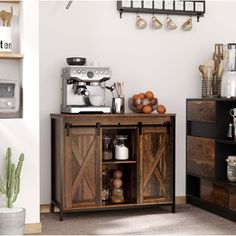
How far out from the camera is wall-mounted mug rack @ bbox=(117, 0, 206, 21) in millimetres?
5320

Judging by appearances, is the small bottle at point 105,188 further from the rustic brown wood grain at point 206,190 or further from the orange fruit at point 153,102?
the rustic brown wood grain at point 206,190

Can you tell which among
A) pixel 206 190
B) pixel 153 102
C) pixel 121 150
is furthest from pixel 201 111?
pixel 121 150

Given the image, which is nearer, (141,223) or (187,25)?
(141,223)

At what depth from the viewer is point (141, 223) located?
4727mm

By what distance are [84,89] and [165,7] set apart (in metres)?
1.23

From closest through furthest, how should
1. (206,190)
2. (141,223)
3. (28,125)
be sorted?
1. (28,125)
2. (141,223)
3. (206,190)

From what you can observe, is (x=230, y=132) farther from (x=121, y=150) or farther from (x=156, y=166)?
(x=121, y=150)

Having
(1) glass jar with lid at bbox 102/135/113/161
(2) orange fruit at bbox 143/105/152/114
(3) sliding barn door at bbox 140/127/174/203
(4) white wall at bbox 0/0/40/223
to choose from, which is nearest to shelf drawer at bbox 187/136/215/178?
(3) sliding barn door at bbox 140/127/174/203

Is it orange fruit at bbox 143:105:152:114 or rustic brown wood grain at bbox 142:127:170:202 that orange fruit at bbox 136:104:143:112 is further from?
rustic brown wood grain at bbox 142:127:170:202

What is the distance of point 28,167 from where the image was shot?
4.38m

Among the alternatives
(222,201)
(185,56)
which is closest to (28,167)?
(222,201)

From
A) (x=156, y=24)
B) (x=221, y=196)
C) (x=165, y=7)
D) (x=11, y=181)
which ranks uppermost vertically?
(x=165, y=7)

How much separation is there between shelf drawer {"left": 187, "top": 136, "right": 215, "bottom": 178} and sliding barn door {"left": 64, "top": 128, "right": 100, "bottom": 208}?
1.02 meters

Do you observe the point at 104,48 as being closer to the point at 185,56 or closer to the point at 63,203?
the point at 185,56
